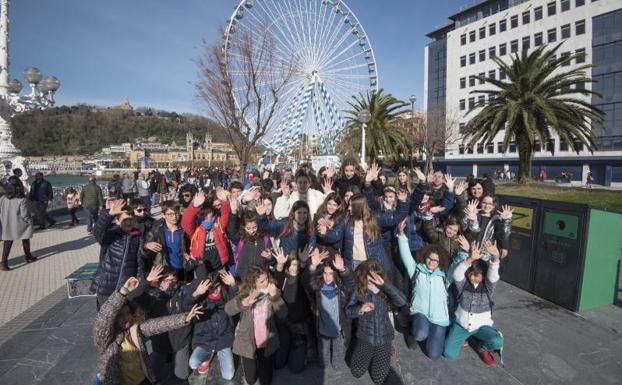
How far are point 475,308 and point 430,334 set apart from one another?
594mm

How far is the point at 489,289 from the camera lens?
13.1 ft

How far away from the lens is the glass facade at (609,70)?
117 feet

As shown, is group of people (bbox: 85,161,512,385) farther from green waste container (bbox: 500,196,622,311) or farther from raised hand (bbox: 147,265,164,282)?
green waste container (bbox: 500,196,622,311)

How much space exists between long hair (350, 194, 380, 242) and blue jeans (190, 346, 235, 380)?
2062mm

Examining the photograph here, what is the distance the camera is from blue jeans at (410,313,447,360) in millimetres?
3856

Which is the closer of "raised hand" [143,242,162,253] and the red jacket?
"raised hand" [143,242,162,253]

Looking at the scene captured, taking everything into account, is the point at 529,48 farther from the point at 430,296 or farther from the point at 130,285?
the point at 130,285

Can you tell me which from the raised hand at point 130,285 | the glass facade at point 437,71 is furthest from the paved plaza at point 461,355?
the glass facade at point 437,71

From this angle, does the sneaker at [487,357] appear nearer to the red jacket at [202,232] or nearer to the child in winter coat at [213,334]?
the child in winter coat at [213,334]

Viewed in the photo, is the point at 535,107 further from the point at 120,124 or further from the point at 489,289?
the point at 120,124

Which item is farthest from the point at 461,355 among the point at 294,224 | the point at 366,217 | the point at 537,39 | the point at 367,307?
the point at 537,39

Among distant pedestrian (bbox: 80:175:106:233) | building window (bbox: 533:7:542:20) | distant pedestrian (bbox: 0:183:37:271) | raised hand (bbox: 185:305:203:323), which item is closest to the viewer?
raised hand (bbox: 185:305:203:323)

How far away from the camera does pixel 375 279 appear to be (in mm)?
3541

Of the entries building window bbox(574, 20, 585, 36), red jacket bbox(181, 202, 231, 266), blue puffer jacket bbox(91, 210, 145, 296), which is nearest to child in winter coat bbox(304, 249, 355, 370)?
red jacket bbox(181, 202, 231, 266)
